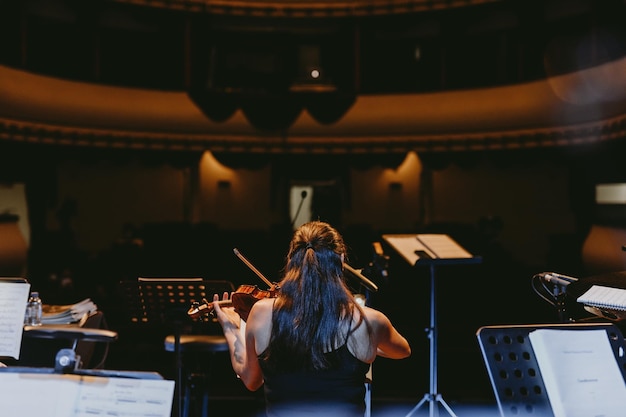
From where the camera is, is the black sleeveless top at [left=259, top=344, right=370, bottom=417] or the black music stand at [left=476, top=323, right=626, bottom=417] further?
the black sleeveless top at [left=259, top=344, right=370, bottom=417]

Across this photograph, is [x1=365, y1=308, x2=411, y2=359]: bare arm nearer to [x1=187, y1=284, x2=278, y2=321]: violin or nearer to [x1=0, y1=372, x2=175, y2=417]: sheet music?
[x1=187, y1=284, x2=278, y2=321]: violin

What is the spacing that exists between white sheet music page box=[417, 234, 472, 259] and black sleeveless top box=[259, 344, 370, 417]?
181cm

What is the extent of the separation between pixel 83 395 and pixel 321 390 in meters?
0.94

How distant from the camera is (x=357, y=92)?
1324cm

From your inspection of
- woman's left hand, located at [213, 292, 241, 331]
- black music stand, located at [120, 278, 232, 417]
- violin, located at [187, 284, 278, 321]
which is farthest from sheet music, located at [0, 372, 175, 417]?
black music stand, located at [120, 278, 232, 417]

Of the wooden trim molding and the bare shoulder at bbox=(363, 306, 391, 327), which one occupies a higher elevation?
the wooden trim molding

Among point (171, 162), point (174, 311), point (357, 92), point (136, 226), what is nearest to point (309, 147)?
point (357, 92)

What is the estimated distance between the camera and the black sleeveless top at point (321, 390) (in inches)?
93.8

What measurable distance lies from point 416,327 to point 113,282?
4.48m

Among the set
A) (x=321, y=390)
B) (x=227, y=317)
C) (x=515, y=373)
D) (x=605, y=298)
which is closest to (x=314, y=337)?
(x=321, y=390)

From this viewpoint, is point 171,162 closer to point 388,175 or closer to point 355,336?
point 388,175

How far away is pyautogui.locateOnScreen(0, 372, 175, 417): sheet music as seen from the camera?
5.53ft

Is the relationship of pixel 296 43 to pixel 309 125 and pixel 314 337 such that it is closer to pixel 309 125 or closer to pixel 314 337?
pixel 309 125

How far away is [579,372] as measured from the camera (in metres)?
1.99
